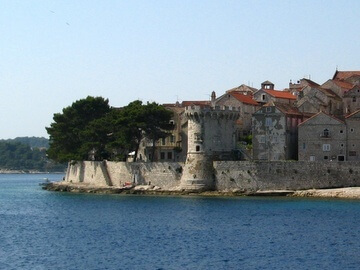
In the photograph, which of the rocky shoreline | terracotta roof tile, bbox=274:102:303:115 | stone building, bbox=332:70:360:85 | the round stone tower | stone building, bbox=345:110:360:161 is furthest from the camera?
stone building, bbox=332:70:360:85

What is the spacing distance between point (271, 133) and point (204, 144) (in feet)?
20.9

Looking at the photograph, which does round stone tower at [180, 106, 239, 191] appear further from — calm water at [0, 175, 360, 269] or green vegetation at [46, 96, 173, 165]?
green vegetation at [46, 96, 173, 165]

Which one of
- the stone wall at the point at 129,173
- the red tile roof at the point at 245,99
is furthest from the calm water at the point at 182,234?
the red tile roof at the point at 245,99

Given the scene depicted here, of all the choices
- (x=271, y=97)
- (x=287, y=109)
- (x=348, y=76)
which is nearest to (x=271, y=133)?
(x=287, y=109)

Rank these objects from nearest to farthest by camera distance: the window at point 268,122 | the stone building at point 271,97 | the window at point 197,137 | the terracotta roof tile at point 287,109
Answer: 1. the window at point 197,137
2. the window at point 268,122
3. the terracotta roof tile at point 287,109
4. the stone building at point 271,97

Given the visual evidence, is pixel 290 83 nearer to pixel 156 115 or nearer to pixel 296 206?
pixel 156 115

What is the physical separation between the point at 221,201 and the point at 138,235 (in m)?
18.7

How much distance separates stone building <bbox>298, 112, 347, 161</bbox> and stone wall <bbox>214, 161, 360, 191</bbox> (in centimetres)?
465

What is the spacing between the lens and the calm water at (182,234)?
3966 cm

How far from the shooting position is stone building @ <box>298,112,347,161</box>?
73062 millimetres

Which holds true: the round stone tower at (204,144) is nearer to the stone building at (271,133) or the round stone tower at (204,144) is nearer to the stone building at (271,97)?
the stone building at (271,133)

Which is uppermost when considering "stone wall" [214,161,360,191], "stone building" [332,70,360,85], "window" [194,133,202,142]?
"stone building" [332,70,360,85]

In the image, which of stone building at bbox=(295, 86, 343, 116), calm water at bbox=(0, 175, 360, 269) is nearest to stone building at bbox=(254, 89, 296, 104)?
stone building at bbox=(295, 86, 343, 116)

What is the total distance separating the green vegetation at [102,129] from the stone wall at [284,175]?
30.0ft
